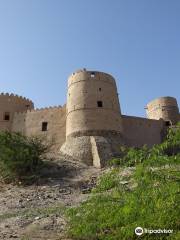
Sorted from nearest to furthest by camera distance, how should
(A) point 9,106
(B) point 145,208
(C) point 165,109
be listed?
(B) point 145,208
(A) point 9,106
(C) point 165,109

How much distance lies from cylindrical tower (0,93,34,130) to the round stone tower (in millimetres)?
4520

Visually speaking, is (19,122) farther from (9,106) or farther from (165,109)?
(165,109)

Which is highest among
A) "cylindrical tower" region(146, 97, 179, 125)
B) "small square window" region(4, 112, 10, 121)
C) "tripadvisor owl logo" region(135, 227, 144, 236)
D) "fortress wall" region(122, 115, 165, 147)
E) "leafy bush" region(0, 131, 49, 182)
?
"cylindrical tower" region(146, 97, 179, 125)

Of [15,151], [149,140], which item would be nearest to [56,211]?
[15,151]

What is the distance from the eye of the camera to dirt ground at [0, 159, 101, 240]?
24.9ft

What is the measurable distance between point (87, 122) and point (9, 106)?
22.6ft

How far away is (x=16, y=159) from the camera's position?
582 inches

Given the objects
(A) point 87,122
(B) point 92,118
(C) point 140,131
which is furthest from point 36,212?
(C) point 140,131

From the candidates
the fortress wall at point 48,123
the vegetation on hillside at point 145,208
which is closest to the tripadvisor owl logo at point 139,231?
the vegetation on hillside at point 145,208

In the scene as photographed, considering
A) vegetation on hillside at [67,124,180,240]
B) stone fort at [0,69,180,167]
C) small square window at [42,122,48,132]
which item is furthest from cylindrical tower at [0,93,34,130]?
vegetation on hillside at [67,124,180,240]

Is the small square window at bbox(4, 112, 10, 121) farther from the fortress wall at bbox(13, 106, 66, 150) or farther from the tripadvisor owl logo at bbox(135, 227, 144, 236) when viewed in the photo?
the tripadvisor owl logo at bbox(135, 227, 144, 236)

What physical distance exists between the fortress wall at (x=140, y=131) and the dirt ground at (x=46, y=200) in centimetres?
520

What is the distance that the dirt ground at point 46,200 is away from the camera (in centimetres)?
758

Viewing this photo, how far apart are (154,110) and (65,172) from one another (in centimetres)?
1270
